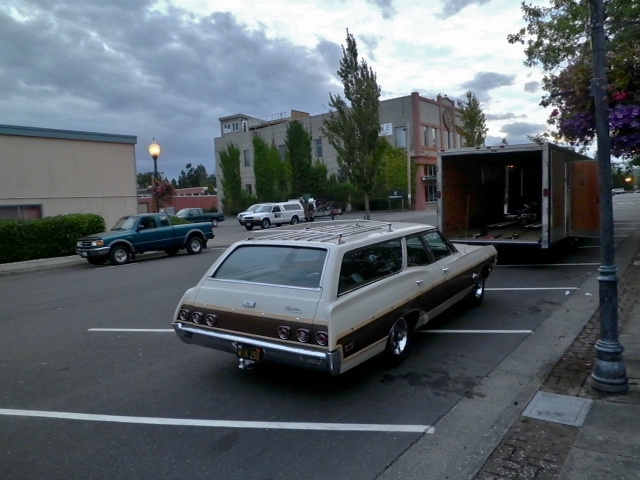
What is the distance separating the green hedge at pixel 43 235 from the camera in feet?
58.1

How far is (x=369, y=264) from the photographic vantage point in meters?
5.75

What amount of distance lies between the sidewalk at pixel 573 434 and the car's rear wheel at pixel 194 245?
49.9 ft

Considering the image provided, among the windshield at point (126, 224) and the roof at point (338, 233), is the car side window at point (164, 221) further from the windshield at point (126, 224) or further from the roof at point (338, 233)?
the roof at point (338, 233)

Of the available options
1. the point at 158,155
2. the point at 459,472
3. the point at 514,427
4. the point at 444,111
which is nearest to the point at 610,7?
the point at 514,427

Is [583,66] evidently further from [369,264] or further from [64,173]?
[64,173]

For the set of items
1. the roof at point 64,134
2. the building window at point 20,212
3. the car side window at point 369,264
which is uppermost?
the roof at point 64,134

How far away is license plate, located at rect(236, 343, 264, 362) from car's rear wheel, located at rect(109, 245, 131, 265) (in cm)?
1286

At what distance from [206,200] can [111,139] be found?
143 ft

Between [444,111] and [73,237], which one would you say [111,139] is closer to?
[73,237]

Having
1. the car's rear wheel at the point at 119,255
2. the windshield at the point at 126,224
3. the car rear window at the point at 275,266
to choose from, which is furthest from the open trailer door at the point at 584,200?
the windshield at the point at 126,224

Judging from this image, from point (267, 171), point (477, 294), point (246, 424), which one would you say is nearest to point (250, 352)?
point (246, 424)

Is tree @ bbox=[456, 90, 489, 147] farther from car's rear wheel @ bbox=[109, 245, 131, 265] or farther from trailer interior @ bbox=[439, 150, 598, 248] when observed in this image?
car's rear wheel @ bbox=[109, 245, 131, 265]

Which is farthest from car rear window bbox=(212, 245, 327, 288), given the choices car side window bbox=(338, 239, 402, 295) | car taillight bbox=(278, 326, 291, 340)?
car taillight bbox=(278, 326, 291, 340)

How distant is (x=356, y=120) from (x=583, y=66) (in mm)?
15395
